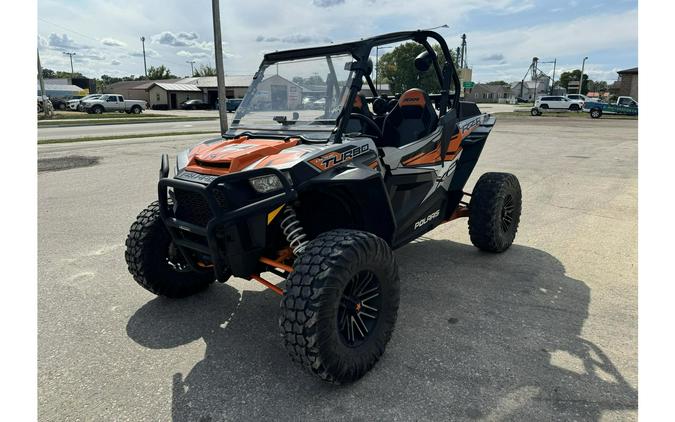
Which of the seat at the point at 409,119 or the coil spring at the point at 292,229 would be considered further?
the seat at the point at 409,119

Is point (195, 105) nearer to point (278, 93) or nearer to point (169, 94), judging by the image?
point (169, 94)

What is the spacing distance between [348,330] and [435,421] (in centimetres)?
75

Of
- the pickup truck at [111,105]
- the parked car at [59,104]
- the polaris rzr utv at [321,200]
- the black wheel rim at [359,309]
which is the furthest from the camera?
the parked car at [59,104]

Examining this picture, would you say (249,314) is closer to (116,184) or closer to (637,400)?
(637,400)

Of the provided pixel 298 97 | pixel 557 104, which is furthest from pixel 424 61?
pixel 557 104

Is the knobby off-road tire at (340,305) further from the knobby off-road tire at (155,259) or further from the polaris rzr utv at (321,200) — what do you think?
the knobby off-road tire at (155,259)

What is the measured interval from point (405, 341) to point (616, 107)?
1526 inches

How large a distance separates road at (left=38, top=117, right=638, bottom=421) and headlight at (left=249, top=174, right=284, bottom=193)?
3.69 ft

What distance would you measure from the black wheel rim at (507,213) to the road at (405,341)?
1.13ft

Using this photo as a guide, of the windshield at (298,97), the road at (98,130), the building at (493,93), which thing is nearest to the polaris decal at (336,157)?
the windshield at (298,97)

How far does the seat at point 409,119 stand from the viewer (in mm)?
4734

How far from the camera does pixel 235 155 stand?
3129mm

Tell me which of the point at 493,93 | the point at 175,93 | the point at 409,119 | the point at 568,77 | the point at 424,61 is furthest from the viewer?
the point at 493,93

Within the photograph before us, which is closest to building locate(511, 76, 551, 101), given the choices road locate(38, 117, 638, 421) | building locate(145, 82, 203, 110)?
building locate(145, 82, 203, 110)
